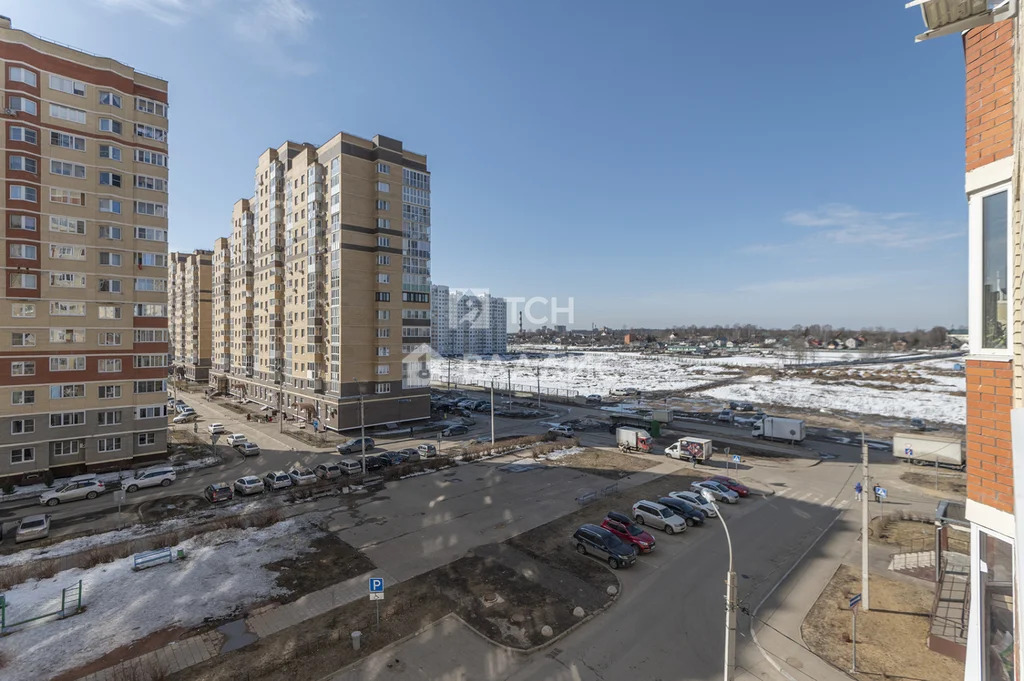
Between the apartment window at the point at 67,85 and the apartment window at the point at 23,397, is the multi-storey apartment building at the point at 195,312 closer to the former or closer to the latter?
the apartment window at the point at 67,85

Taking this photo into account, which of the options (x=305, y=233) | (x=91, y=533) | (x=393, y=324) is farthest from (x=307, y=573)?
(x=305, y=233)

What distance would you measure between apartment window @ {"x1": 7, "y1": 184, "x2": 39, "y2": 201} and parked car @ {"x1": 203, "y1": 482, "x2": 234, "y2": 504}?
85.7 feet

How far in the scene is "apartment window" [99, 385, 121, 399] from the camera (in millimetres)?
37812

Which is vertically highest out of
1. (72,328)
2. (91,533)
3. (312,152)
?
(312,152)

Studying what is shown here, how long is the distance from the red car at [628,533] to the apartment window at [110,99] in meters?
50.2

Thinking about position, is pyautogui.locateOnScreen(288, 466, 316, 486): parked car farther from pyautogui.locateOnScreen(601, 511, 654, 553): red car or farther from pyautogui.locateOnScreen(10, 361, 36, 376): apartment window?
pyautogui.locateOnScreen(601, 511, 654, 553): red car

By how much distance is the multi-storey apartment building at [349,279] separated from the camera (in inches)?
2052

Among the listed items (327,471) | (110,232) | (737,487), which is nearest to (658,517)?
(737,487)

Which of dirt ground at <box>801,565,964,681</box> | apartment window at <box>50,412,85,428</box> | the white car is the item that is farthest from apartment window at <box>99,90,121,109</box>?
dirt ground at <box>801,565,964,681</box>

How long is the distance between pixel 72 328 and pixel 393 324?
90.5ft

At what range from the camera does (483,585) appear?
19938 millimetres

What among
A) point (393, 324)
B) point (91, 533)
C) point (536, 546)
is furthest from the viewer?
point (393, 324)

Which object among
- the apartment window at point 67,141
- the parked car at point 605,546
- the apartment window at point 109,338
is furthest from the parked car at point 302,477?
the apartment window at point 67,141

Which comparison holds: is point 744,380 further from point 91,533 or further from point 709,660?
point 91,533
